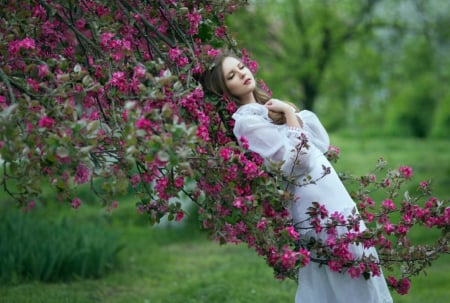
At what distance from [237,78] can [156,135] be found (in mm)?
1053

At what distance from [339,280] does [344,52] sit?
883cm

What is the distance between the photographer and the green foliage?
6.15m

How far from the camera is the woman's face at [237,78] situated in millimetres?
3670

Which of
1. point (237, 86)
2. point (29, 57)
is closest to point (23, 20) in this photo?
point (29, 57)

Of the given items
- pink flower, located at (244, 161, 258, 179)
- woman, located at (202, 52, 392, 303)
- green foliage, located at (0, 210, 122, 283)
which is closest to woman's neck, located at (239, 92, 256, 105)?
woman, located at (202, 52, 392, 303)

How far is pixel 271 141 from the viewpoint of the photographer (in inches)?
138

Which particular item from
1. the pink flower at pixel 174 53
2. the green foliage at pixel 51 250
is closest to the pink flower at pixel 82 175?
the pink flower at pixel 174 53

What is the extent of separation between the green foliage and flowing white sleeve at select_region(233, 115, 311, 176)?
3.33 meters

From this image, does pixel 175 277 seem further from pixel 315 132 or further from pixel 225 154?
pixel 225 154

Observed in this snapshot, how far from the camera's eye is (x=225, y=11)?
3.99 metres

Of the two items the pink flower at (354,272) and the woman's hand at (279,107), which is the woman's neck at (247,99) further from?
the pink flower at (354,272)

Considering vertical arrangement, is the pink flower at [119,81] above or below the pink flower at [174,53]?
below

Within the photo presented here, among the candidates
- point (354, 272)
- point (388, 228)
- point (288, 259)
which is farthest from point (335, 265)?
point (288, 259)

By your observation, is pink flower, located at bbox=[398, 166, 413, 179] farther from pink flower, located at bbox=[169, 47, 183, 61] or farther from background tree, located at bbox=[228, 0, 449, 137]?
background tree, located at bbox=[228, 0, 449, 137]
